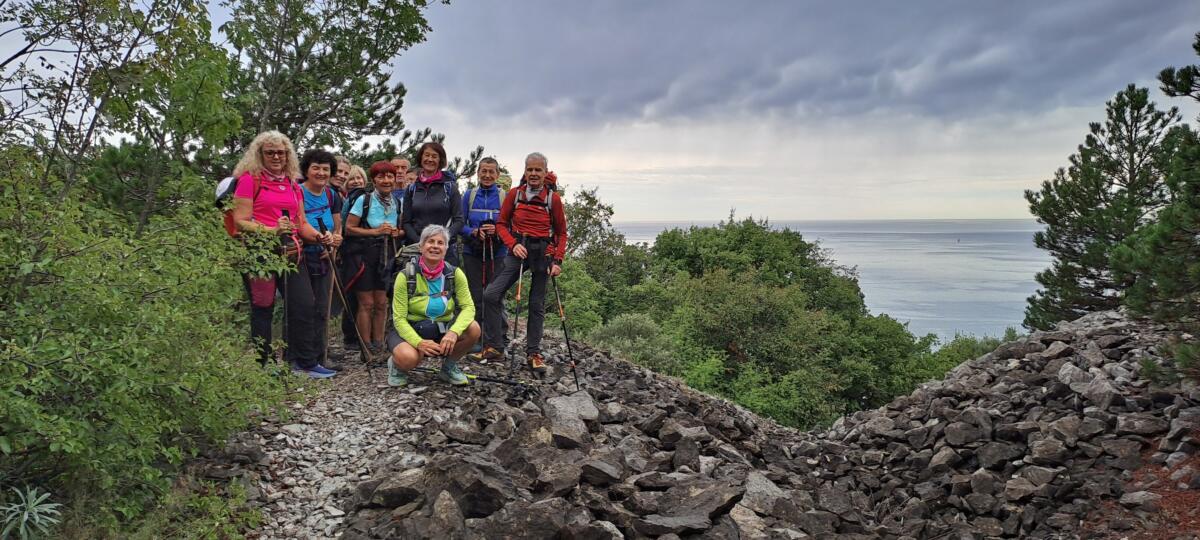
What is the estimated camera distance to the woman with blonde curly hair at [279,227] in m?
5.99

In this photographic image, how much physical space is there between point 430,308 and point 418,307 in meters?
0.11

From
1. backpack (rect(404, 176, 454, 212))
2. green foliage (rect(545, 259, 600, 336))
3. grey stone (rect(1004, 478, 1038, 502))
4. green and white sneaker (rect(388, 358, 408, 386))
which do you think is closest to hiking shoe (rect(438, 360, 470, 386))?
green and white sneaker (rect(388, 358, 408, 386))

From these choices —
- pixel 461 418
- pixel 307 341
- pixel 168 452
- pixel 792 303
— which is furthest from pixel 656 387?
pixel 792 303

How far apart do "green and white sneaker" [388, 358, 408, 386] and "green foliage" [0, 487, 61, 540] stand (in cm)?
317

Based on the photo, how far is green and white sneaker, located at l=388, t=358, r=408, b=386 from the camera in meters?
6.70

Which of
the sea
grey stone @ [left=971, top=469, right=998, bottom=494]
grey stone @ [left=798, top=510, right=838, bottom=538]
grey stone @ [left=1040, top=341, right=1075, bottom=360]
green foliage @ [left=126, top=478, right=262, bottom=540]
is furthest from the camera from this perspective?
the sea

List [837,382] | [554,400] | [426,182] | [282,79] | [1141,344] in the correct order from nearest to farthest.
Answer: [554,400]
[426,182]
[1141,344]
[282,79]
[837,382]

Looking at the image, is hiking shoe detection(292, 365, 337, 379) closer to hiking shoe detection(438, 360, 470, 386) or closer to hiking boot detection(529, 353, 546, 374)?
hiking shoe detection(438, 360, 470, 386)

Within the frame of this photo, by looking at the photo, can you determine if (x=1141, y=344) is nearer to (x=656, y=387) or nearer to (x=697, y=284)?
(x=656, y=387)

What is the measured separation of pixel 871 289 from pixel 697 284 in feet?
217

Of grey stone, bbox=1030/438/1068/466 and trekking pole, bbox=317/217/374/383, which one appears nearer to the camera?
trekking pole, bbox=317/217/374/383

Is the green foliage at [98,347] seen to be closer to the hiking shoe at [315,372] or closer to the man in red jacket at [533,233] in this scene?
the hiking shoe at [315,372]

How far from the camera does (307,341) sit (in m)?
6.75

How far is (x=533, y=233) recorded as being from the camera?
289 inches
